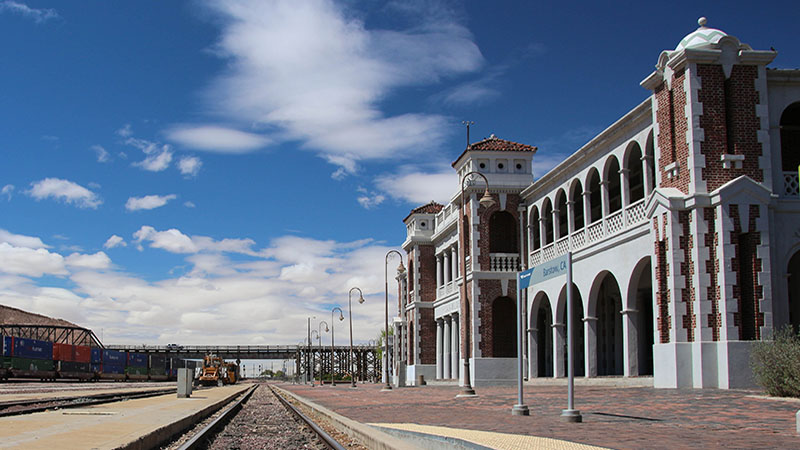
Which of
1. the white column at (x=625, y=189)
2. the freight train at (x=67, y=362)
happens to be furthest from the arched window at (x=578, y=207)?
the freight train at (x=67, y=362)

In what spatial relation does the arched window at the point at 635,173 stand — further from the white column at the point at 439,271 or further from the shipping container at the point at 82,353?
the shipping container at the point at 82,353

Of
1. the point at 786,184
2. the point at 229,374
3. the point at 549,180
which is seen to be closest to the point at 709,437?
the point at 786,184

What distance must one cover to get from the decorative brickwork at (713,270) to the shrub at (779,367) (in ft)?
7.61

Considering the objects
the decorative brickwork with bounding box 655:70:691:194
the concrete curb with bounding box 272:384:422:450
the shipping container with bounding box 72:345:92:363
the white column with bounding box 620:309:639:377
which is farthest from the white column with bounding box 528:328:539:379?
the shipping container with bounding box 72:345:92:363

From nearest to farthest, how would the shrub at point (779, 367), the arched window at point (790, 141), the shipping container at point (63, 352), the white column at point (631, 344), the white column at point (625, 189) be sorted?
the shrub at point (779, 367)
the arched window at point (790, 141)
the white column at point (631, 344)
the white column at point (625, 189)
the shipping container at point (63, 352)

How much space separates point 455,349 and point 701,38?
2735 cm

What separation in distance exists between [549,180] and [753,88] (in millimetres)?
13410

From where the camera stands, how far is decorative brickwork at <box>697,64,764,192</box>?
2112 cm

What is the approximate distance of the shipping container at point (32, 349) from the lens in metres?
59.6

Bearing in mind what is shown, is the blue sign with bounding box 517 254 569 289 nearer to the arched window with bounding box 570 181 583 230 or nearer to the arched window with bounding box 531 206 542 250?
the arched window with bounding box 570 181 583 230

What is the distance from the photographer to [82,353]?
73.4 m

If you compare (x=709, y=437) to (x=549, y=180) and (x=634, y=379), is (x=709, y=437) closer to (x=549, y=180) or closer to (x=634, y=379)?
(x=634, y=379)

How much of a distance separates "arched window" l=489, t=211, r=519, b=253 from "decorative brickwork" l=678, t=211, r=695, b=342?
17.9 m

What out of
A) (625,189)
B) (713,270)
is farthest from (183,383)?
(713,270)
